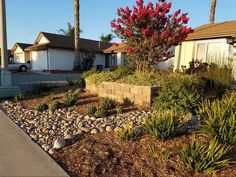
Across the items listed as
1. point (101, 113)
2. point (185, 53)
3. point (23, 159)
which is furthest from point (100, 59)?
point (23, 159)

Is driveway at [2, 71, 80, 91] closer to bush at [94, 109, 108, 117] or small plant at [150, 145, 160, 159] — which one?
bush at [94, 109, 108, 117]

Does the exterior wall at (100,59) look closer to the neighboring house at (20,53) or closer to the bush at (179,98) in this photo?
the neighboring house at (20,53)

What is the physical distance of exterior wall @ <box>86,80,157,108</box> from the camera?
6.45 metres

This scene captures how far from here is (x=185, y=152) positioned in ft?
11.1

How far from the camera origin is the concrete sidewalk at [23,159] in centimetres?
324

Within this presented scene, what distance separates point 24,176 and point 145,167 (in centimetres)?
182

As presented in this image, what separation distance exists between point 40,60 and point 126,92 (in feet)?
72.5

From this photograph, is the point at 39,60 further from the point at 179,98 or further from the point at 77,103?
the point at 179,98

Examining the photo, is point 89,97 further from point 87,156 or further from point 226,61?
point 226,61

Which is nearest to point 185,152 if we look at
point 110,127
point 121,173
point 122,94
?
point 121,173

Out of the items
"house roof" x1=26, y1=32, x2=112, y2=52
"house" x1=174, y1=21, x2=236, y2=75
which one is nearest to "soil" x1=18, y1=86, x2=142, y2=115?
"house" x1=174, y1=21, x2=236, y2=75

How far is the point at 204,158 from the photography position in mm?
3240

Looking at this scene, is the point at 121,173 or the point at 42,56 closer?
the point at 121,173

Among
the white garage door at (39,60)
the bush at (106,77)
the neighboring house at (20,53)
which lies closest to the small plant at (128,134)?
the bush at (106,77)
